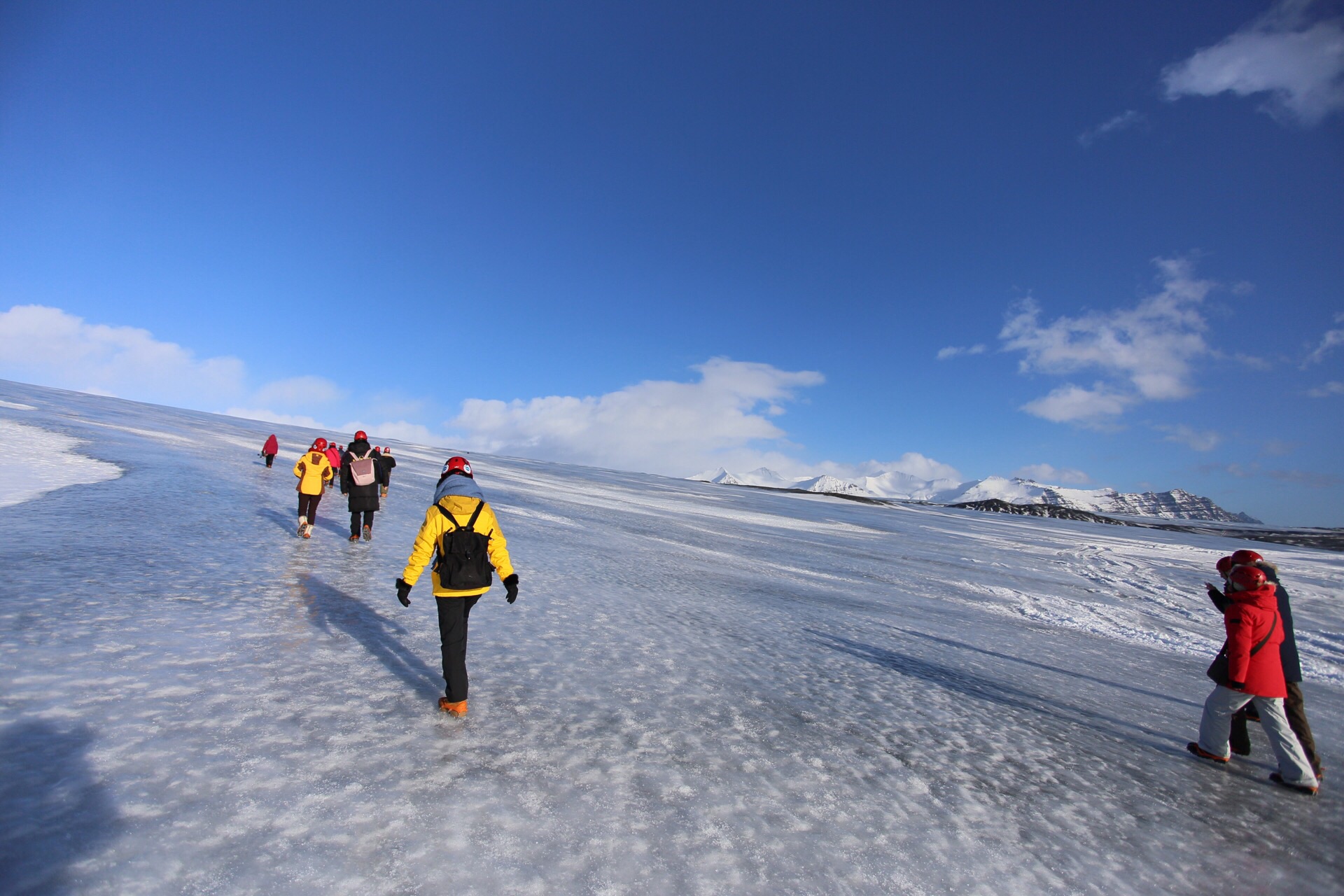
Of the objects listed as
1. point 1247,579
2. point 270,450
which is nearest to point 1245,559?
point 1247,579

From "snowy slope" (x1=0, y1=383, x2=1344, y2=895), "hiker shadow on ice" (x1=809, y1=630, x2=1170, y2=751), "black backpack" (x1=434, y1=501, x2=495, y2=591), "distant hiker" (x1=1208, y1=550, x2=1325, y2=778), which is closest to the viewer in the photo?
"snowy slope" (x1=0, y1=383, x2=1344, y2=895)

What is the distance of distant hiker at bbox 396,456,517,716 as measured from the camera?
16.4 feet

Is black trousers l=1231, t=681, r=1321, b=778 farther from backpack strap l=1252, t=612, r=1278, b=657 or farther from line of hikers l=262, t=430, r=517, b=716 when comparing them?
line of hikers l=262, t=430, r=517, b=716

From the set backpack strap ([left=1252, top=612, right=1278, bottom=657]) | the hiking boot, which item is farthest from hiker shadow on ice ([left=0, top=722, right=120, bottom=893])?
the hiking boot

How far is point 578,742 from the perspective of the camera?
194 inches

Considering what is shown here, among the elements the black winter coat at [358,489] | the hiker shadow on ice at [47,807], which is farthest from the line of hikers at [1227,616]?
the black winter coat at [358,489]

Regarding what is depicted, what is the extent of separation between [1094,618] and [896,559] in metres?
7.01

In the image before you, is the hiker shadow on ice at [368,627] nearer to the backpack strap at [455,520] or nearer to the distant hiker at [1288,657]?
the backpack strap at [455,520]

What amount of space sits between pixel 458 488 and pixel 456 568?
72 centimetres

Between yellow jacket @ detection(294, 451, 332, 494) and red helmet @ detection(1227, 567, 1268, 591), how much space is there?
13983 millimetres

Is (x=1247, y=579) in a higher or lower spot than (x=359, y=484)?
higher

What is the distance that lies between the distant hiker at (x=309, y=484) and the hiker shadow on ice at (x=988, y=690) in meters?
10.3

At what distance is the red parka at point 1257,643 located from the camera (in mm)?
5160

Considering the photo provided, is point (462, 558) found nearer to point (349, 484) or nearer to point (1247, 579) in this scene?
point (1247, 579)
